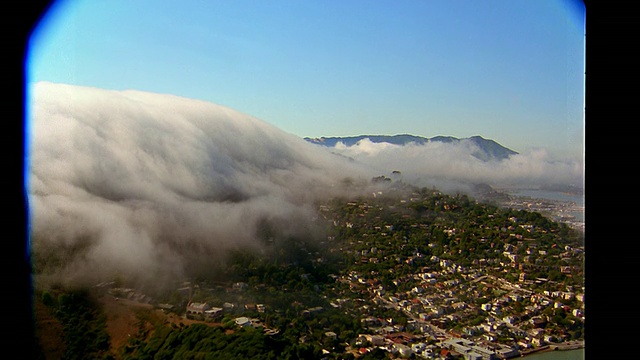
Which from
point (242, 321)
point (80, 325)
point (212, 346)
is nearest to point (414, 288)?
point (242, 321)

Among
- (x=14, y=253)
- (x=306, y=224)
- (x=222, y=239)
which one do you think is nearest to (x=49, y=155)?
(x=222, y=239)

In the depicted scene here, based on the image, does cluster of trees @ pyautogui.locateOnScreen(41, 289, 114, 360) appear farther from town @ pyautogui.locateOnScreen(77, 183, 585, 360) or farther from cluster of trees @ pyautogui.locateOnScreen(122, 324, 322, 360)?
town @ pyautogui.locateOnScreen(77, 183, 585, 360)

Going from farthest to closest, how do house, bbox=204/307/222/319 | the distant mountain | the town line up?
the distant mountain < house, bbox=204/307/222/319 < the town

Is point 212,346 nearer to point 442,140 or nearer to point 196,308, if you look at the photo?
point 196,308

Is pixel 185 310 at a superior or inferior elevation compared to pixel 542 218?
inferior

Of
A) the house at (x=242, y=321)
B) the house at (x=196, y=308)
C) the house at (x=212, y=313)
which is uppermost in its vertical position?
the house at (x=196, y=308)

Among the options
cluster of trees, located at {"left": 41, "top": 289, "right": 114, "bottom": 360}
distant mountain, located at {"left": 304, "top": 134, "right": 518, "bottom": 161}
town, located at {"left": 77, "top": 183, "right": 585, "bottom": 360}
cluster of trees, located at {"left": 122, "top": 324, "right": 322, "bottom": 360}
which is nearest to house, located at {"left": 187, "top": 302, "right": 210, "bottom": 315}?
town, located at {"left": 77, "top": 183, "right": 585, "bottom": 360}

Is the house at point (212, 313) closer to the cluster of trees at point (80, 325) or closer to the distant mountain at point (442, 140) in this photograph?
the cluster of trees at point (80, 325)

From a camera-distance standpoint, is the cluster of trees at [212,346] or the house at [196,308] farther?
the house at [196,308]

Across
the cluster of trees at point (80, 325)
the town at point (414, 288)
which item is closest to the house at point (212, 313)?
the town at point (414, 288)
